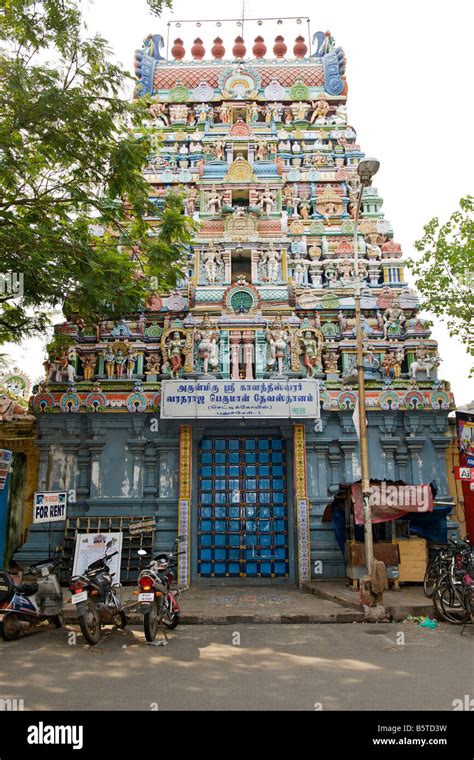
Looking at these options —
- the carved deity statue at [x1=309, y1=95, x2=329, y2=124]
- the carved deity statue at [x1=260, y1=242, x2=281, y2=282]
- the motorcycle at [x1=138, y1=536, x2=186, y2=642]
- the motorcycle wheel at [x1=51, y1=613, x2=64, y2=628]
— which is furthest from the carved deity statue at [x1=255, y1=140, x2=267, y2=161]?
the motorcycle wheel at [x1=51, y1=613, x2=64, y2=628]

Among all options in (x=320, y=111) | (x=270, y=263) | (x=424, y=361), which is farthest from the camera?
(x=320, y=111)

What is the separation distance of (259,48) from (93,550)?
20.0 metres

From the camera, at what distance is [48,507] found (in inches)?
432

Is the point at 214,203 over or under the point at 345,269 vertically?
over

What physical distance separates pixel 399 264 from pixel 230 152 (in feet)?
20.9

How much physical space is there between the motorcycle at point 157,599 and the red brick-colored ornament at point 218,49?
20.2 metres

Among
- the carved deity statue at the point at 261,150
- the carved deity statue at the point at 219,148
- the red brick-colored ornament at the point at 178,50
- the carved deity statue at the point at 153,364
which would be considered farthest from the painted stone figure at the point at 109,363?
the red brick-colored ornament at the point at 178,50

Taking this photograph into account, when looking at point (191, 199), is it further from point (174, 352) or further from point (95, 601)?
point (95, 601)

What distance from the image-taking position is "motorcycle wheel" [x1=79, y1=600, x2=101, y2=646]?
780 cm

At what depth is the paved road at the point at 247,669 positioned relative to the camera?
→ 5.41 m

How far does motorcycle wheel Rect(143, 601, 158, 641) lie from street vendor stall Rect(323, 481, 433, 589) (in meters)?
4.82

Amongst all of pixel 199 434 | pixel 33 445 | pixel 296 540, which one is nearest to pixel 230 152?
pixel 199 434

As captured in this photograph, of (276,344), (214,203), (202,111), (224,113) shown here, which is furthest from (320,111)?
(276,344)

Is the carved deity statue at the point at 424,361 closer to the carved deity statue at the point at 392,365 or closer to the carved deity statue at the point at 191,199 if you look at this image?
the carved deity statue at the point at 392,365
